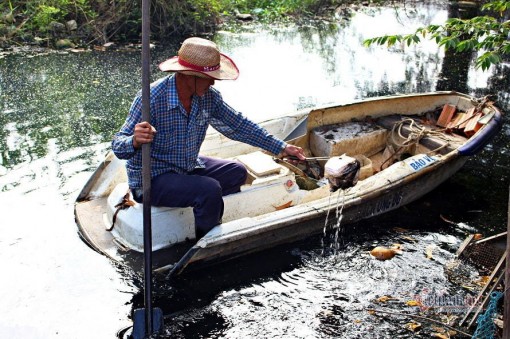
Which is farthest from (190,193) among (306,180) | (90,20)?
(90,20)

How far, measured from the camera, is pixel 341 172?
5.02 meters

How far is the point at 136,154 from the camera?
4.60 metres

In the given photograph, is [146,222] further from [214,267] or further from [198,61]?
[198,61]

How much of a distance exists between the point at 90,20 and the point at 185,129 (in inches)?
322

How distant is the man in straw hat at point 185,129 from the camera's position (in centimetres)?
444

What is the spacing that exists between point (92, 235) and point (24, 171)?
2.11 m

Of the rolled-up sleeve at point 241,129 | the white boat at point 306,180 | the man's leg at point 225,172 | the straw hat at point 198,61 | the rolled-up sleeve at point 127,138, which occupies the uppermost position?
the straw hat at point 198,61

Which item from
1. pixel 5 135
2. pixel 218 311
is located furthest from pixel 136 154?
pixel 5 135

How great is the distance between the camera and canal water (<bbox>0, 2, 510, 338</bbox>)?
468cm

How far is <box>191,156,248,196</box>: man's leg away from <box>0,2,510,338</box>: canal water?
2.13ft

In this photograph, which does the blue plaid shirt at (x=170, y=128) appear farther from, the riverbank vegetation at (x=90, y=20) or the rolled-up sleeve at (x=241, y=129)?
the riverbank vegetation at (x=90, y=20)

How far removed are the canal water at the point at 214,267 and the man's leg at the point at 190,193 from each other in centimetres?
61

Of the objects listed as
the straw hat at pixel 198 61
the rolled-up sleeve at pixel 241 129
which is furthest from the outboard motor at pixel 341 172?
the straw hat at pixel 198 61

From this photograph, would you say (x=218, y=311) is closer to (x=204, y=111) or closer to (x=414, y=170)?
(x=204, y=111)
